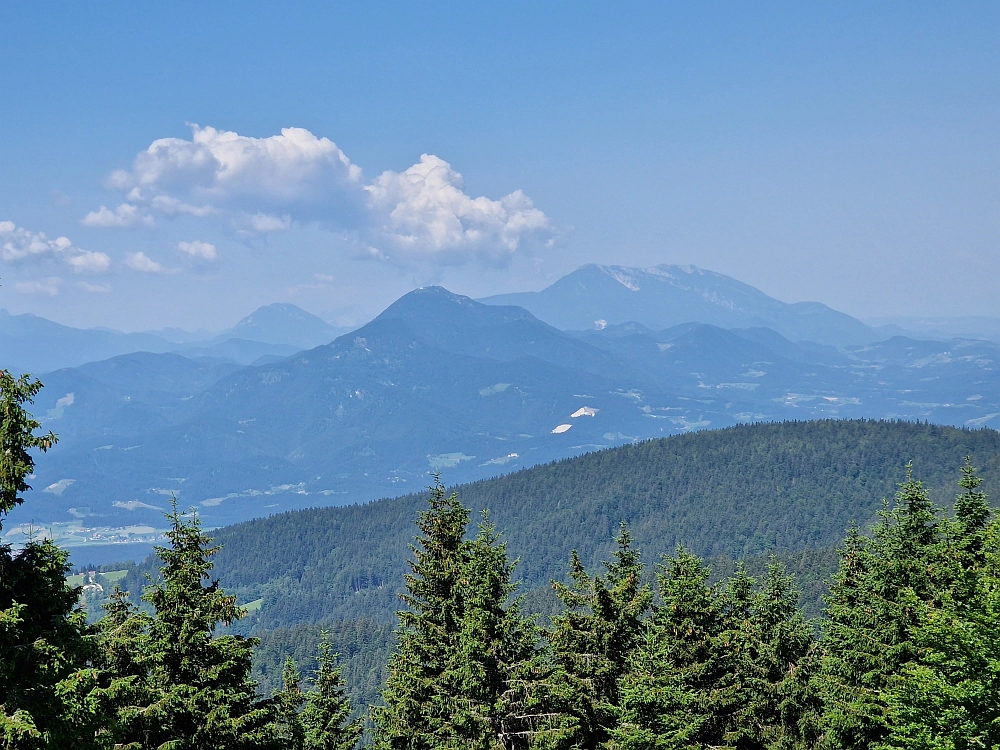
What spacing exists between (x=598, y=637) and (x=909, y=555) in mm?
11870

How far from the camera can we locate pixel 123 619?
21.5 m

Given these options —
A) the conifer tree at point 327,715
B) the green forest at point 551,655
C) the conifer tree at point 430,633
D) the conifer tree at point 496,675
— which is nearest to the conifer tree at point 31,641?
the green forest at point 551,655

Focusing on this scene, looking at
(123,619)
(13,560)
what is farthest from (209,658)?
(13,560)

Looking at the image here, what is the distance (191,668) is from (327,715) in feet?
57.4

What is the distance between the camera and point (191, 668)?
2019 cm

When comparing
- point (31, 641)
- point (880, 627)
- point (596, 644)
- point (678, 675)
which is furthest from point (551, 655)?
point (31, 641)

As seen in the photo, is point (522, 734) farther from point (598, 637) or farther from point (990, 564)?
point (990, 564)

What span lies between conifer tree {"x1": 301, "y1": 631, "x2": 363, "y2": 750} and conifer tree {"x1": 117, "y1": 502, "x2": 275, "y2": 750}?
15.3 meters

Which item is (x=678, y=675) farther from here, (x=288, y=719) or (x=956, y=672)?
(x=288, y=719)

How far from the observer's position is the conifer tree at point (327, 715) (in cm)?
3484

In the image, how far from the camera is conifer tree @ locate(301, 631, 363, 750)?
114 ft

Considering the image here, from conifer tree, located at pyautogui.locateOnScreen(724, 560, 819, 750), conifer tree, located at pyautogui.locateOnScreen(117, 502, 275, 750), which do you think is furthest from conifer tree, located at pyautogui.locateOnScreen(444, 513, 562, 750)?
conifer tree, located at pyautogui.locateOnScreen(724, 560, 819, 750)

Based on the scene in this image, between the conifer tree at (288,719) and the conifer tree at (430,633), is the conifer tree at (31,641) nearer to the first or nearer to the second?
the conifer tree at (288,719)

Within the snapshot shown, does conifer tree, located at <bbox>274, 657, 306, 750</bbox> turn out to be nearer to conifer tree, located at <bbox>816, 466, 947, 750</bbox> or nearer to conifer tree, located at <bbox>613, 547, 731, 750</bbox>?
conifer tree, located at <bbox>613, 547, 731, 750</bbox>
